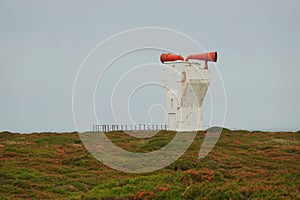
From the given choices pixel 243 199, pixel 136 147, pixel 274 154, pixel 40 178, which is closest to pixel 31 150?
pixel 136 147

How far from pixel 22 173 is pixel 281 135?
2803cm


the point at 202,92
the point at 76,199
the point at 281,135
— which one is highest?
the point at 202,92

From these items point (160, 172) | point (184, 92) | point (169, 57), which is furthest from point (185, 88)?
point (160, 172)

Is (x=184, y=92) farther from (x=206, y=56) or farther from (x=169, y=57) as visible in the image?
(x=206, y=56)

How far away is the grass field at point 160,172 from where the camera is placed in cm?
1977

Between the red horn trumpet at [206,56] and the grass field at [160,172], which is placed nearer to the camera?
the grass field at [160,172]

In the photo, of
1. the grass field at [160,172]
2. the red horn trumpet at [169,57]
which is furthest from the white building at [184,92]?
the grass field at [160,172]

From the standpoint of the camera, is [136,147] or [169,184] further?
[136,147]

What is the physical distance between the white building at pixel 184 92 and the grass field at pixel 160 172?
3.02 meters

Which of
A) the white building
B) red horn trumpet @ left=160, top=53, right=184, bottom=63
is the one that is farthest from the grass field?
red horn trumpet @ left=160, top=53, right=184, bottom=63

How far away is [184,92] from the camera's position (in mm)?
48500

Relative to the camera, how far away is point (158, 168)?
2908 centimetres

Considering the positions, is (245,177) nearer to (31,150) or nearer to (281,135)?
(31,150)

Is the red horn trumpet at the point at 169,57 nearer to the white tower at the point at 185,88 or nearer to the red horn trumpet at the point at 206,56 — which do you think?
the white tower at the point at 185,88
